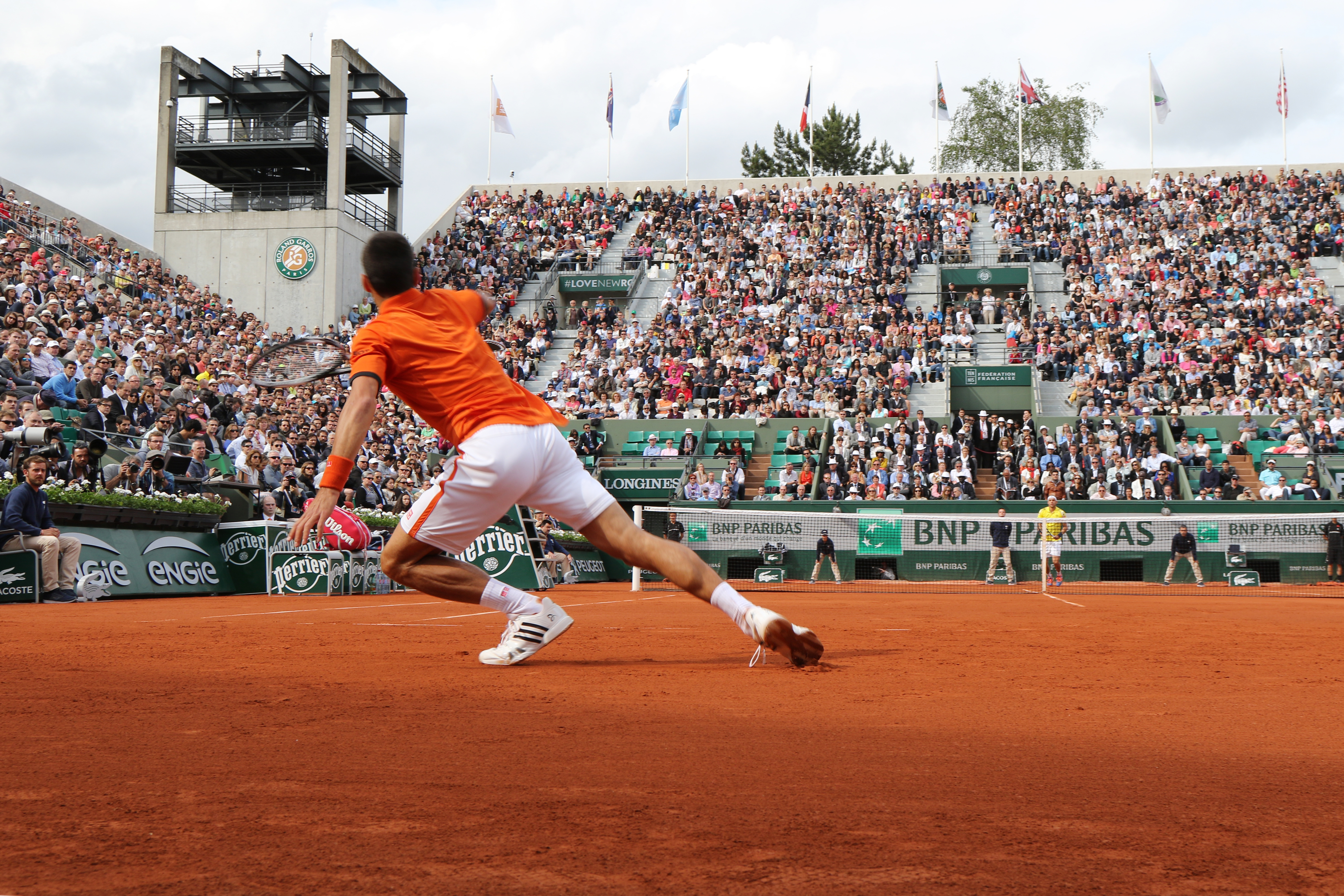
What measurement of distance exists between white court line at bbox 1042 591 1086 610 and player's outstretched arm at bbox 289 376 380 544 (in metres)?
9.81

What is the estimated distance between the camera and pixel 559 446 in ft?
16.7

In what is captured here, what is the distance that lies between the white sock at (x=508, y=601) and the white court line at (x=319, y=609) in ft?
14.4

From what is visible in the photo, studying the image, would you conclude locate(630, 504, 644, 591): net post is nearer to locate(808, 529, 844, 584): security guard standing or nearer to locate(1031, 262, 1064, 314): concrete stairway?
locate(808, 529, 844, 584): security guard standing

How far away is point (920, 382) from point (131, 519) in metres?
19.8

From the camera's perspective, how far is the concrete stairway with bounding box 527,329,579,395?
31922mm

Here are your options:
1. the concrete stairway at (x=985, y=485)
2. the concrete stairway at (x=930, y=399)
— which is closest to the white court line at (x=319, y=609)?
the concrete stairway at (x=985, y=485)

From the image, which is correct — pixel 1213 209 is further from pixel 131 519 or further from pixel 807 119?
pixel 131 519

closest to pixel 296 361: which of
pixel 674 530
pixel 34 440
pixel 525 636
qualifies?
pixel 525 636

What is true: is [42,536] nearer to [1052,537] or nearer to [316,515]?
[316,515]

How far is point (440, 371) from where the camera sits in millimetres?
5047

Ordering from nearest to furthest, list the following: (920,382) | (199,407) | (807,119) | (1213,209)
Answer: (199,407), (920,382), (1213,209), (807,119)

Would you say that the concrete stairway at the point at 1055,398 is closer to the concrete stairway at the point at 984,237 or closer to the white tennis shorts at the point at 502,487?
the concrete stairway at the point at 984,237

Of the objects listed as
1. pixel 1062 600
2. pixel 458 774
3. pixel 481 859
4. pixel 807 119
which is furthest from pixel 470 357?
pixel 807 119

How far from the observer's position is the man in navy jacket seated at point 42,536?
11.4 metres
